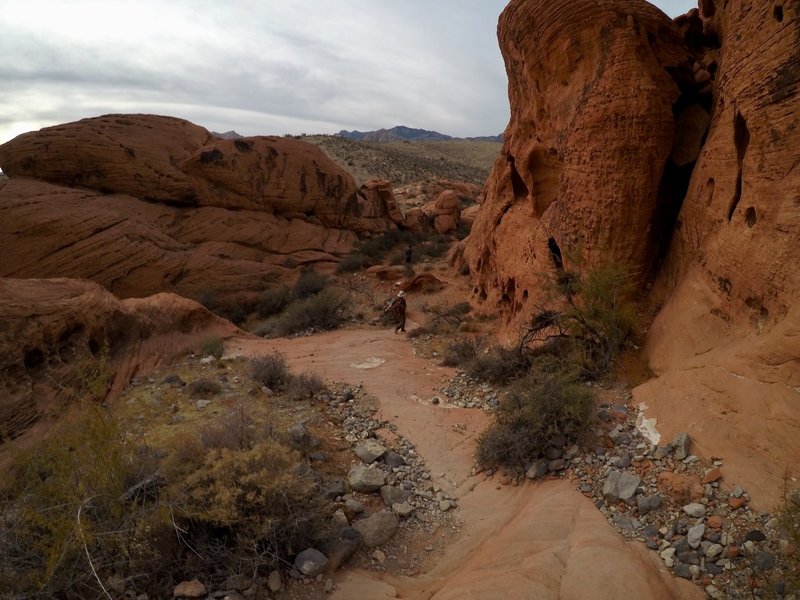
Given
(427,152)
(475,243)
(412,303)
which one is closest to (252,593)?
(412,303)

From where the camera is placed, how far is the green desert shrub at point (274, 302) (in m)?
16.0

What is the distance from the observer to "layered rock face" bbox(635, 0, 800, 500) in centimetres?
381

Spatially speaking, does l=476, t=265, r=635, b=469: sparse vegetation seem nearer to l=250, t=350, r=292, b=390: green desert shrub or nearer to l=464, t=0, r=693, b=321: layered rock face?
l=464, t=0, r=693, b=321: layered rock face

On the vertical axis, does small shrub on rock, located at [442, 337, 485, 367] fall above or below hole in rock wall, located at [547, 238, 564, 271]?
below

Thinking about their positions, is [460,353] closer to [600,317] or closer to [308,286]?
[600,317]

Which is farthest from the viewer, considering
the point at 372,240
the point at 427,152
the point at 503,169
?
the point at 427,152

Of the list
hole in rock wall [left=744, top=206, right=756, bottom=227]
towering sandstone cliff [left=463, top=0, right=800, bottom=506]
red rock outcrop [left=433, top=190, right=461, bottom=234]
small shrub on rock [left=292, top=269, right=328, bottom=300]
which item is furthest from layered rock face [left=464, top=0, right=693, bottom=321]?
red rock outcrop [left=433, top=190, right=461, bottom=234]

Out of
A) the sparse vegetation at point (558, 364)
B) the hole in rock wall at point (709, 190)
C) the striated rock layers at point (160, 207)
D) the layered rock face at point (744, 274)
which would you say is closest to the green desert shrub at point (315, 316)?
the striated rock layers at point (160, 207)

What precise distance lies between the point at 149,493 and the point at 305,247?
17.0 m

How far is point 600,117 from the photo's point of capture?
22.4 feet

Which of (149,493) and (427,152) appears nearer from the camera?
(149,493)

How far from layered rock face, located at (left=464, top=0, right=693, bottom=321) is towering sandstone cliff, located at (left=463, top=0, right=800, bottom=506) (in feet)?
0.07

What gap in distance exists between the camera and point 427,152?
60.0 metres

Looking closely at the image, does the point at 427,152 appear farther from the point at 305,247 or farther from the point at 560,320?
the point at 560,320
